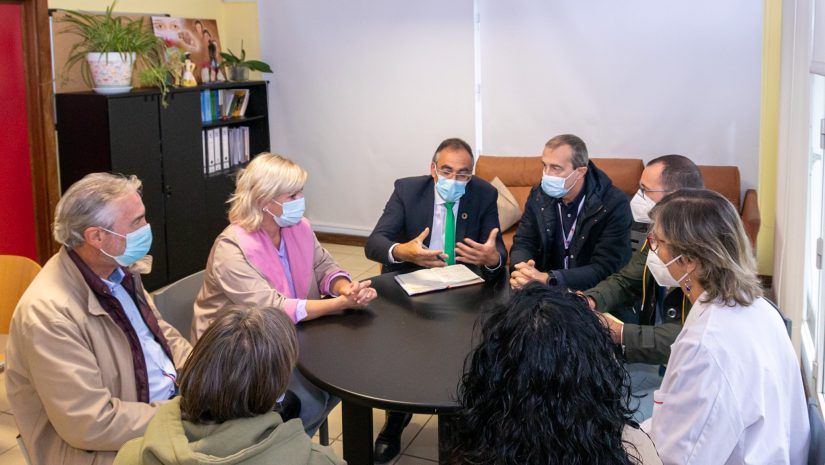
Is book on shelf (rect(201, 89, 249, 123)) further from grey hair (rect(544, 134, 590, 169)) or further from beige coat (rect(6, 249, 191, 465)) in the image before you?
beige coat (rect(6, 249, 191, 465))

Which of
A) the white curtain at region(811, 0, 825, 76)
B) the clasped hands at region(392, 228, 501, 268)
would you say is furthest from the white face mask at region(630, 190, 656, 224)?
the white curtain at region(811, 0, 825, 76)

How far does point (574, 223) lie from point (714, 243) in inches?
59.9

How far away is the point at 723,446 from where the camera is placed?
2.08 meters

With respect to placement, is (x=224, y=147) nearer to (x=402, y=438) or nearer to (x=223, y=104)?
(x=223, y=104)

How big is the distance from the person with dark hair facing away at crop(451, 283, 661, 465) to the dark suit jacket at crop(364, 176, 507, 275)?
236 centimetres

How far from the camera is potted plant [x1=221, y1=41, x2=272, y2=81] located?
23.1ft

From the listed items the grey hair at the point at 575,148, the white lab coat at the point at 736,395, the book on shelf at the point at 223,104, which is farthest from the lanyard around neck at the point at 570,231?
the book on shelf at the point at 223,104

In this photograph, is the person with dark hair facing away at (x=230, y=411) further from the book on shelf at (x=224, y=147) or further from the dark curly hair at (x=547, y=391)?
the book on shelf at (x=224, y=147)

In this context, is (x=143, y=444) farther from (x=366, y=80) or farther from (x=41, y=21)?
(x=366, y=80)

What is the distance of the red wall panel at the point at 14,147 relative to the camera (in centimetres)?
536

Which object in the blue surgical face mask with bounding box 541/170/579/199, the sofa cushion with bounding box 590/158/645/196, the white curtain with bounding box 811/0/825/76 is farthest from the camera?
the sofa cushion with bounding box 590/158/645/196

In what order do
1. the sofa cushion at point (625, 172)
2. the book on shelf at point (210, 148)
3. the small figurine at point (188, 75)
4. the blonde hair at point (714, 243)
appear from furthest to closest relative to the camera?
the book on shelf at point (210, 148) < the small figurine at point (188, 75) < the sofa cushion at point (625, 172) < the blonde hair at point (714, 243)

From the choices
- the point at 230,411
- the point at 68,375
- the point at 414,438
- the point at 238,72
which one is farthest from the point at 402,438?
the point at 238,72

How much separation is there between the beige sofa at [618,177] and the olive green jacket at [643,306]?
91.2 inches
